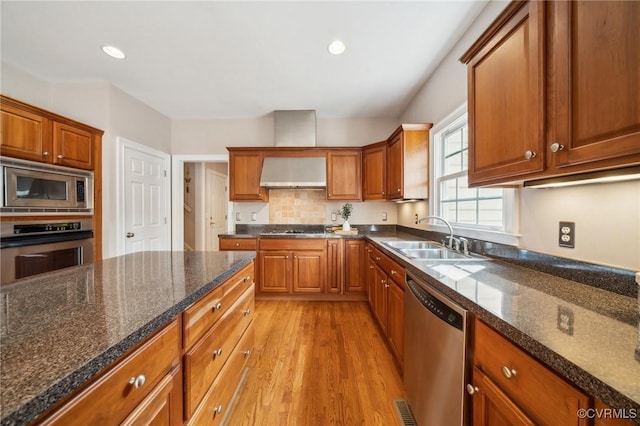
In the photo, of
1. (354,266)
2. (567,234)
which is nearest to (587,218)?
(567,234)

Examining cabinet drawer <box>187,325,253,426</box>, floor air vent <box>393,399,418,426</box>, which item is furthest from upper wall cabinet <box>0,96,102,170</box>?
floor air vent <box>393,399,418,426</box>

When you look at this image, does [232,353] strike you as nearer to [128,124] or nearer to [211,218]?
[128,124]

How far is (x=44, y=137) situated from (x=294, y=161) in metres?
2.43

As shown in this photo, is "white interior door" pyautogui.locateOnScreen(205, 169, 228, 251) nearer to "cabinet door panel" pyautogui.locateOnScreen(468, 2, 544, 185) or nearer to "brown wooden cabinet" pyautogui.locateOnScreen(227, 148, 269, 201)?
"brown wooden cabinet" pyautogui.locateOnScreen(227, 148, 269, 201)

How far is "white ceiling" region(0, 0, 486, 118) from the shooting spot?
1728 millimetres

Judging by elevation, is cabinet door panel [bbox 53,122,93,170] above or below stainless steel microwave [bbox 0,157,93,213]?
above

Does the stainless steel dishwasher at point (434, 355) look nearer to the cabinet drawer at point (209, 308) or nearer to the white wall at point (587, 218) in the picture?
the white wall at point (587, 218)

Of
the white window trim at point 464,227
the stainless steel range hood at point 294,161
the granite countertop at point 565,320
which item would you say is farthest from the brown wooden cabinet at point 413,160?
the granite countertop at point 565,320

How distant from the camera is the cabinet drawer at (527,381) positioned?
563 millimetres

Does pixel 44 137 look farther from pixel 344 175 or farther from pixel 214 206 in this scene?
pixel 214 206

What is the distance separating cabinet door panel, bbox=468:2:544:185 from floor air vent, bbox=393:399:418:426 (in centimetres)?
144

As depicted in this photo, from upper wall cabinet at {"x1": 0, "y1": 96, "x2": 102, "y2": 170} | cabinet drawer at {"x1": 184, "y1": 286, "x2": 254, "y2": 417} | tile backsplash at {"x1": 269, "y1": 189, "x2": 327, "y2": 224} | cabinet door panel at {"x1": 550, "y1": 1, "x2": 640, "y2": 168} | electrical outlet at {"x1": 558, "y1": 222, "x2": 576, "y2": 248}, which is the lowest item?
cabinet drawer at {"x1": 184, "y1": 286, "x2": 254, "y2": 417}

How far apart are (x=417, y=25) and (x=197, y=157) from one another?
11.0 feet

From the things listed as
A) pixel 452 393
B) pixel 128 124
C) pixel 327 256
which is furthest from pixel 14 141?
pixel 452 393
